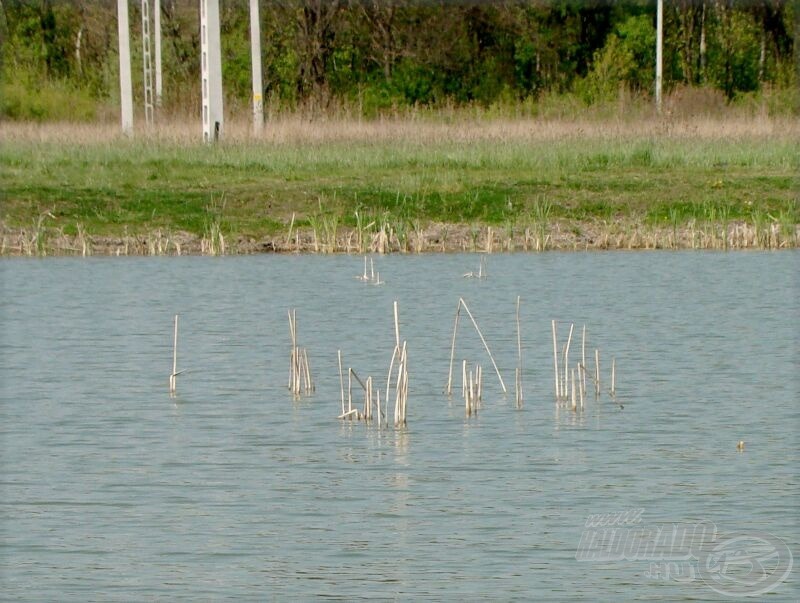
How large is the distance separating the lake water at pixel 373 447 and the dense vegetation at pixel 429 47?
30527 millimetres

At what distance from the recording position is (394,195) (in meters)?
26.7

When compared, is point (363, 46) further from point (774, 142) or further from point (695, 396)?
point (695, 396)

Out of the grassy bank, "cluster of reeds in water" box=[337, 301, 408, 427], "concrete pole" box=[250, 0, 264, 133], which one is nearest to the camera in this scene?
"cluster of reeds in water" box=[337, 301, 408, 427]

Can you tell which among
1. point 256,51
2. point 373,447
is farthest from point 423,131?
point 373,447

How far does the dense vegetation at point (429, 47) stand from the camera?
173 feet

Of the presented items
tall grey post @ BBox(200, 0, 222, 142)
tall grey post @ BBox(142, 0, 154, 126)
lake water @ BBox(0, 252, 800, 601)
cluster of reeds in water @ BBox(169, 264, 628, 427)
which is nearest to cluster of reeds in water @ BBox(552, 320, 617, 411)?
cluster of reeds in water @ BBox(169, 264, 628, 427)

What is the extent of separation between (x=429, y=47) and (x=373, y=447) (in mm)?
47147

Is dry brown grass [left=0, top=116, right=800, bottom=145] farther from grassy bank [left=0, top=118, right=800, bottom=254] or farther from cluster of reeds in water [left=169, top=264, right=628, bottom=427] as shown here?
cluster of reeds in water [left=169, top=264, right=628, bottom=427]

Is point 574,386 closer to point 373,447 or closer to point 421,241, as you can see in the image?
point 373,447

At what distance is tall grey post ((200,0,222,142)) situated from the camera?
33.7 metres

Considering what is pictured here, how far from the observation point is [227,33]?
55.4 metres

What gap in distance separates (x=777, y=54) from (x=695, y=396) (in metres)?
46.7

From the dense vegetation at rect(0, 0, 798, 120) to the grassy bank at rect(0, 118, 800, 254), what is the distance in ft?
60.4

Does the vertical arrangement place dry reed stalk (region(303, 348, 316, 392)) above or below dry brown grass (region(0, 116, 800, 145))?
below
